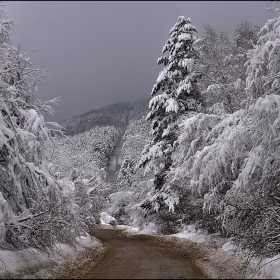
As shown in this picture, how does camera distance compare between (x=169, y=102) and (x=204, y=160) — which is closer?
(x=204, y=160)

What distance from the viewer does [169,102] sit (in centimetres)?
2212

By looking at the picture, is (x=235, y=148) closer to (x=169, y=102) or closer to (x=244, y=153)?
(x=244, y=153)

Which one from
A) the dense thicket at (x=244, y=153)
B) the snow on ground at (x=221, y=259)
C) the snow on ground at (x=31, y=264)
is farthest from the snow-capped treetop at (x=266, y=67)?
the snow on ground at (x=31, y=264)

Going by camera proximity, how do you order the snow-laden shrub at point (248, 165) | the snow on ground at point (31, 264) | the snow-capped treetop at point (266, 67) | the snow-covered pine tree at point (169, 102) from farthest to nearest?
1. the snow-covered pine tree at point (169, 102)
2. the snow-capped treetop at point (266, 67)
3. the snow-laden shrub at point (248, 165)
4. the snow on ground at point (31, 264)

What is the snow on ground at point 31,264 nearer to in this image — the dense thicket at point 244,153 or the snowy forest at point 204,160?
the snowy forest at point 204,160

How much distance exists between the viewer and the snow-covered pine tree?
22.3 metres

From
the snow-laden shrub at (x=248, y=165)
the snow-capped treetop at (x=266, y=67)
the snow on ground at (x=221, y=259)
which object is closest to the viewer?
the snow on ground at (x=221, y=259)

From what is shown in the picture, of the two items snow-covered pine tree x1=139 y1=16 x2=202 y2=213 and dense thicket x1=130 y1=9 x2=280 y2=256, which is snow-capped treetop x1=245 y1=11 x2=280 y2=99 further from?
snow-covered pine tree x1=139 y1=16 x2=202 y2=213

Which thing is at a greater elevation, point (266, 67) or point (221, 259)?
point (266, 67)

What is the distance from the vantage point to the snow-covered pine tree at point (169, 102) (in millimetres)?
22328

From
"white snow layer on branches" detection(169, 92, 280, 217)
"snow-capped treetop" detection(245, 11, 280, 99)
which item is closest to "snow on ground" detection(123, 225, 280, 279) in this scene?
"white snow layer on branches" detection(169, 92, 280, 217)

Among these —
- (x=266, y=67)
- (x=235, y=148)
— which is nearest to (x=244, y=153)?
(x=235, y=148)

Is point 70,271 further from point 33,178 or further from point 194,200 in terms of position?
point 194,200

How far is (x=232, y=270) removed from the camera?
9531 millimetres
